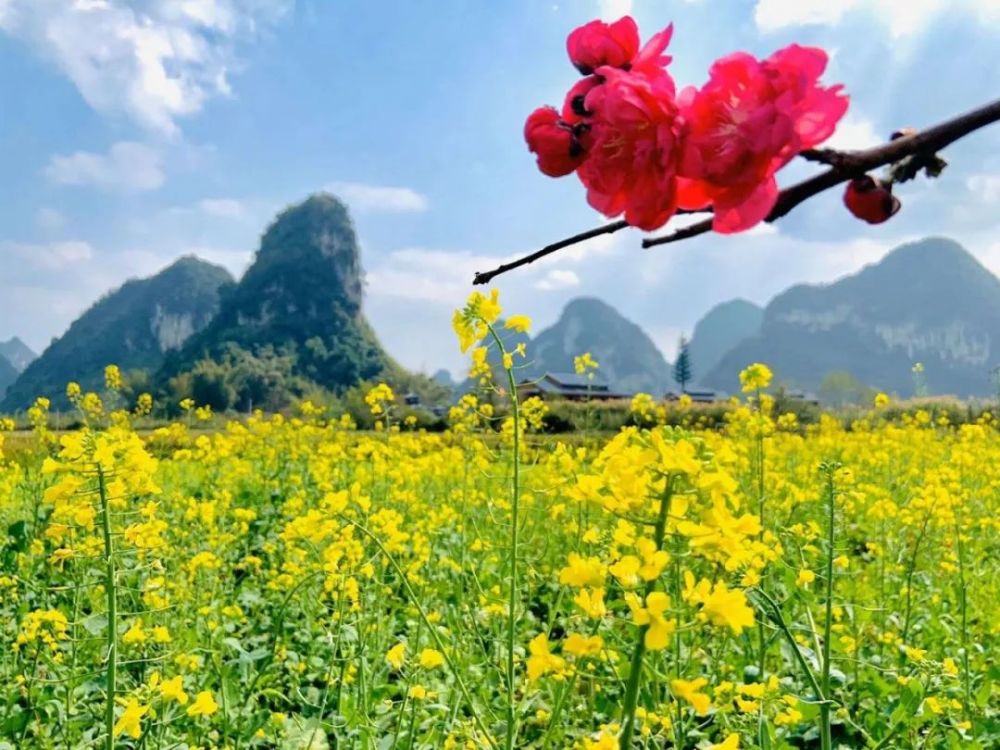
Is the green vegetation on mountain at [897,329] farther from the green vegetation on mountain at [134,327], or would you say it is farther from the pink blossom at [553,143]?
the pink blossom at [553,143]

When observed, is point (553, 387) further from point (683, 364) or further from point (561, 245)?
point (683, 364)

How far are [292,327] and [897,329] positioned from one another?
464ft

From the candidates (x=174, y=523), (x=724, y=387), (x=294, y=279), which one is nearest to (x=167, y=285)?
(x=294, y=279)

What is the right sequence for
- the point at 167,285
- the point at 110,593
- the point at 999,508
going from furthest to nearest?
the point at 167,285, the point at 999,508, the point at 110,593

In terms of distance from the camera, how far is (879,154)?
0.40 metres

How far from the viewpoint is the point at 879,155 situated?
403mm

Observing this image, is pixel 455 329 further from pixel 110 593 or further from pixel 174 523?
pixel 174 523

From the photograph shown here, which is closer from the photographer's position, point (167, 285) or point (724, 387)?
point (167, 285)

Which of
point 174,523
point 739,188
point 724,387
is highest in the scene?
point 724,387

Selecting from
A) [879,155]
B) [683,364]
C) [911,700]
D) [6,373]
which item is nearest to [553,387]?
[911,700]

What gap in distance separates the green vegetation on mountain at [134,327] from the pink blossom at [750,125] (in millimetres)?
124815

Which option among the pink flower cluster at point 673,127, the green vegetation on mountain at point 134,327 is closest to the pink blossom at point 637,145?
the pink flower cluster at point 673,127

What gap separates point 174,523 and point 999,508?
5.16 meters

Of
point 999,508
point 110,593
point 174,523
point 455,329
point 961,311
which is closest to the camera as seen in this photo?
point 110,593
